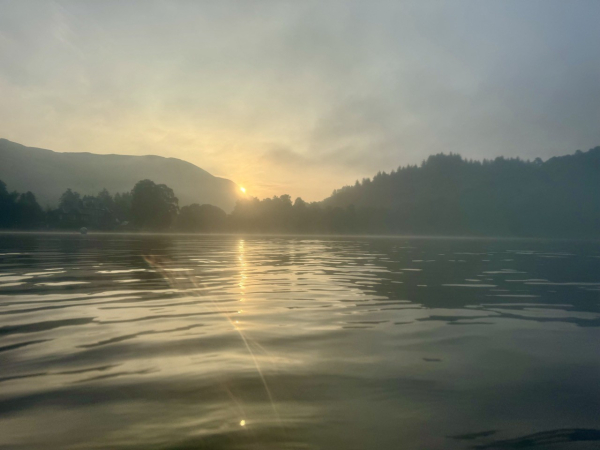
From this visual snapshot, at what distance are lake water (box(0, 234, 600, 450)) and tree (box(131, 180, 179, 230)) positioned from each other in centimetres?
14849

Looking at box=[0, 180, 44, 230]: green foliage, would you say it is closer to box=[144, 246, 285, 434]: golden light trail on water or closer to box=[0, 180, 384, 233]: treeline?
box=[0, 180, 384, 233]: treeline

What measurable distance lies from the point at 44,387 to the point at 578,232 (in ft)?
737

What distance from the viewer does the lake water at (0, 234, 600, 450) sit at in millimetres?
5230

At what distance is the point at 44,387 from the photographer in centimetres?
645

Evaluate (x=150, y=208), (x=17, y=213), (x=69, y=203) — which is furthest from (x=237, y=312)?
(x=69, y=203)

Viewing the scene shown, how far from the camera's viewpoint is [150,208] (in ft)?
514

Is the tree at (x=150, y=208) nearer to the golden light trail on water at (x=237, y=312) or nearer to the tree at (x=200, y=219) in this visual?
the tree at (x=200, y=219)

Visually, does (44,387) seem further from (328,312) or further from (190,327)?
(328,312)

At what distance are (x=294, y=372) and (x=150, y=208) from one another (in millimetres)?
158288

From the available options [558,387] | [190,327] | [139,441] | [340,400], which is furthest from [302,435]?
[190,327]

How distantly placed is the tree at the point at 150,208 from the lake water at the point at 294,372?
148492 mm

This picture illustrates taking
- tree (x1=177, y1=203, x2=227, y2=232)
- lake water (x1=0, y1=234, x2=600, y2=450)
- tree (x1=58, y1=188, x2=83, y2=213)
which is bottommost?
lake water (x1=0, y1=234, x2=600, y2=450)

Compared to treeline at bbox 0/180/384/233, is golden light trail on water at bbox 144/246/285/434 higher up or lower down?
lower down

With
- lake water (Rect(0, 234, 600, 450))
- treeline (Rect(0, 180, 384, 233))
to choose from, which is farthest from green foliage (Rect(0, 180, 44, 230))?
lake water (Rect(0, 234, 600, 450))
